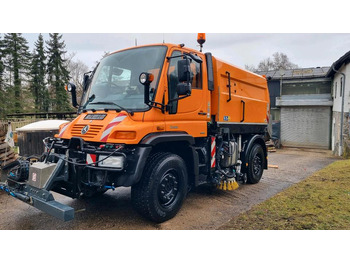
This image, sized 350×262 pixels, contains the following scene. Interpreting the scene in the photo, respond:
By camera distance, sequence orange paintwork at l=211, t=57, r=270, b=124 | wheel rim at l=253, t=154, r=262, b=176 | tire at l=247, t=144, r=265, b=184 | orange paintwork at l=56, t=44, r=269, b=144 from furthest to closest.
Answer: wheel rim at l=253, t=154, r=262, b=176 < tire at l=247, t=144, r=265, b=184 < orange paintwork at l=211, t=57, r=270, b=124 < orange paintwork at l=56, t=44, r=269, b=144

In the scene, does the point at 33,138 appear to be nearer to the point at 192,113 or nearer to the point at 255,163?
the point at 192,113

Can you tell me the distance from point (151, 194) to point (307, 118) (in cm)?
1596

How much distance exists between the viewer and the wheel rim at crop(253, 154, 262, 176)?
695cm

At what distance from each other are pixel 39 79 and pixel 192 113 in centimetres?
2530

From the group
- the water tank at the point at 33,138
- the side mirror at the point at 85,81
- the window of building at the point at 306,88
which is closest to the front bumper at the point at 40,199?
the side mirror at the point at 85,81

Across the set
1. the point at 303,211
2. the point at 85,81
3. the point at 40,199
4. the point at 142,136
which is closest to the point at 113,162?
the point at 142,136

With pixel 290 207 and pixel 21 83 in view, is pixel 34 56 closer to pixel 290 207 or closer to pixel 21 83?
pixel 21 83

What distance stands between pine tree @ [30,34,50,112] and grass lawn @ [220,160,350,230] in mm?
25177

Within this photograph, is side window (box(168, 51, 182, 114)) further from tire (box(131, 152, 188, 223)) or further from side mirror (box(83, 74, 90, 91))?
side mirror (box(83, 74, 90, 91))

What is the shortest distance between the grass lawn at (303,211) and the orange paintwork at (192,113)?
1.70 metres

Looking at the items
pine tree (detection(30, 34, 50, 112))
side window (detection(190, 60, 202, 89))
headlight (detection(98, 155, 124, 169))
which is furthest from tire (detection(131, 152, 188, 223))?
pine tree (detection(30, 34, 50, 112))

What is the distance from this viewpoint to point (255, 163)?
23.0ft

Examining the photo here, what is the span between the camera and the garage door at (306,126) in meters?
16.5

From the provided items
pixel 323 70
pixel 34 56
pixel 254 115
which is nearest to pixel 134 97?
pixel 254 115
